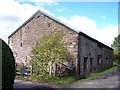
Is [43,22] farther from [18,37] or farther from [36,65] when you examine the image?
[36,65]

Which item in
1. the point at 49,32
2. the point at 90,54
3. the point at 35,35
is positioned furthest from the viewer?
the point at 90,54

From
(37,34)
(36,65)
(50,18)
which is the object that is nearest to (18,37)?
(37,34)

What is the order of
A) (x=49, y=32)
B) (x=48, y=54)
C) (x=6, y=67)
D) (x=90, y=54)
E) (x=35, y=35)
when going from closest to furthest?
(x=6, y=67), (x=48, y=54), (x=49, y=32), (x=35, y=35), (x=90, y=54)

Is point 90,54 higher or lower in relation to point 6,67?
higher

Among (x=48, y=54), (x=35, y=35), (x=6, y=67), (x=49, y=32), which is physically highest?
(x=49, y=32)

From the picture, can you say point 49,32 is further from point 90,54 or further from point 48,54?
point 90,54

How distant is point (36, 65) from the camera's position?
20562 mm

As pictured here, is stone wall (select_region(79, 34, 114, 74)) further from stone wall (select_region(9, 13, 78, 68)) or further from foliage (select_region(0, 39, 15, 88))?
foliage (select_region(0, 39, 15, 88))

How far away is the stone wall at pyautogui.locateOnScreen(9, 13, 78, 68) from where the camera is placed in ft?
70.9

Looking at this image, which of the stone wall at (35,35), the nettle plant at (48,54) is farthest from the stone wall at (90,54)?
the nettle plant at (48,54)

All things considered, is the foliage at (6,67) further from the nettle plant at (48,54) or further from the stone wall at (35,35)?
the stone wall at (35,35)

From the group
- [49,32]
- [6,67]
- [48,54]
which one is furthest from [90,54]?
[6,67]

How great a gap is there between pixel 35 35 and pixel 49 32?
1.83 m

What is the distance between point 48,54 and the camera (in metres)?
19.5
